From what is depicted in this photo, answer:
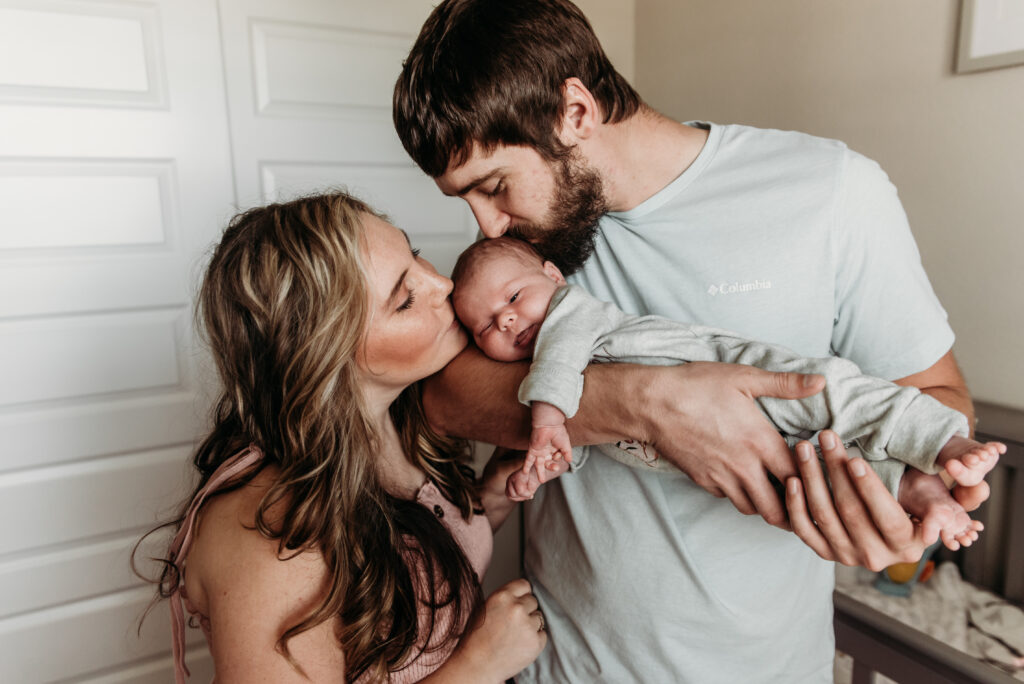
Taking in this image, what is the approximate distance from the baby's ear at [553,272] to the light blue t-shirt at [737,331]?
0.14 m

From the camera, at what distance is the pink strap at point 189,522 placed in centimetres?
107

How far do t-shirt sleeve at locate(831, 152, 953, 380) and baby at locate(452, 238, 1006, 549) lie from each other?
203 mm

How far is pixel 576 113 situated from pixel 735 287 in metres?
0.45

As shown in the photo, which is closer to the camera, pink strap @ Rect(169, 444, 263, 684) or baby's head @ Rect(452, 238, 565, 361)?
pink strap @ Rect(169, 444, 263, 684)

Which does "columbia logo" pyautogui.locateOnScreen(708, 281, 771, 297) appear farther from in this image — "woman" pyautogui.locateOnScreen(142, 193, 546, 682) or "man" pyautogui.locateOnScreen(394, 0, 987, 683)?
"woman" pyautogui.locateOnScreen(142, 193, 546, 682)

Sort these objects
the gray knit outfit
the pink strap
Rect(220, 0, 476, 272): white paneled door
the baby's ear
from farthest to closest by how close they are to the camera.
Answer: Rect(220, 0, 476, 272): white paneled door
the baby's ear
the pink strap
the gray knit outfit

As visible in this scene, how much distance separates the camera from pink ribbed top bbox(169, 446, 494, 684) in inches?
42.5

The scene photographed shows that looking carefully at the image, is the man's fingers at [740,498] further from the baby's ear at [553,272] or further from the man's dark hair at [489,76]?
the man's dark hair at [489,76]

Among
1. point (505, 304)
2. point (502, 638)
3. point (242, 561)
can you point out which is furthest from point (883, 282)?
point (242, 561)

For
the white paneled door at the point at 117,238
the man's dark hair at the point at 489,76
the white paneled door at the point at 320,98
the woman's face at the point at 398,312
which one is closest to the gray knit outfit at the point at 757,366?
the woman's face at the point at 398,312

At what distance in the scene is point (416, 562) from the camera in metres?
1.16

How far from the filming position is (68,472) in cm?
226

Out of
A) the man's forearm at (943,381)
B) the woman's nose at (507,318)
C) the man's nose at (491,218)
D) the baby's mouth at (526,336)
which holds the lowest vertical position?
the man's forearm at (943,381)

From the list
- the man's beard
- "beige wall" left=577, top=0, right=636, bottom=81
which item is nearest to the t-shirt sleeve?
the man's beard
